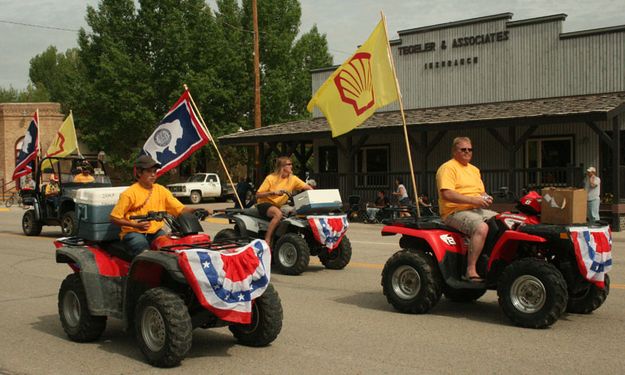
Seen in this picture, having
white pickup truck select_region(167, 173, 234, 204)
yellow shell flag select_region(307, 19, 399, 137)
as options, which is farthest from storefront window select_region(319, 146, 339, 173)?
yellow shell flag select_region(307, 19, 399, 137)

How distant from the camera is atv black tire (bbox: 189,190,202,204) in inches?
1635

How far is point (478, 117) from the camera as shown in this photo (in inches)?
921

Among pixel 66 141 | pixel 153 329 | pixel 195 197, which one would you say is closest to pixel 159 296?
pixel 153 329

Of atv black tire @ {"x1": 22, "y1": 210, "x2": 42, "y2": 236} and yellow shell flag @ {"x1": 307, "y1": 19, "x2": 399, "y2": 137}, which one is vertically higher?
yellow shell flag @ {"x1": 307, "y1": 19, "x2": 399, "y2": 137}

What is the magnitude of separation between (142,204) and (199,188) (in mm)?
35254

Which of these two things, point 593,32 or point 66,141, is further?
point 593,32

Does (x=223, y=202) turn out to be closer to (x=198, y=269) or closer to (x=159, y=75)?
(x=159, y=75)

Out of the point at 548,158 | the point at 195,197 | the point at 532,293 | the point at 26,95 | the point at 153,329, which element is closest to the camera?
the point at 153,329

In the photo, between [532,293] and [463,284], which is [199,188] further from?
[532,293]

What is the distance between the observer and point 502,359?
6.20 m

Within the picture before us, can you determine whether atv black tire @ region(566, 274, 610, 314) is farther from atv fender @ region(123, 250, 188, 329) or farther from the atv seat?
the atv seat

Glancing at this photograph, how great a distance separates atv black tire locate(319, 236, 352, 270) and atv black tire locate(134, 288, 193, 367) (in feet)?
20.4

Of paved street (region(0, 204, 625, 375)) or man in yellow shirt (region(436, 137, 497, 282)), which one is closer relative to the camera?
paved street (region(0, 204, 625, 375))

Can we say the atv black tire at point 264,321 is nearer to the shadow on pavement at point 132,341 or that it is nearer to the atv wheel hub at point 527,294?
the shadow on pavement at point 132,341
